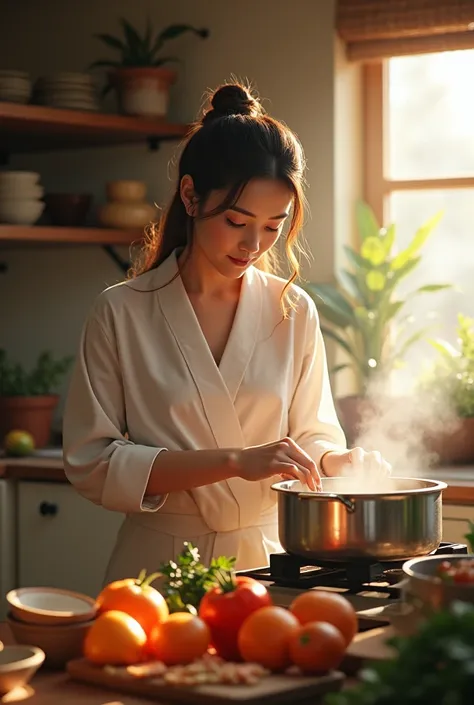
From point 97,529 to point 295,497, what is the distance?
1815 millimetres

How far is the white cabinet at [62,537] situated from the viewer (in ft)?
11.5

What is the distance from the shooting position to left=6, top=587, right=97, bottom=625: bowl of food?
1545 mm

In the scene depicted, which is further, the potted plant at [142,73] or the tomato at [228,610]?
the potted plant at [142,73]

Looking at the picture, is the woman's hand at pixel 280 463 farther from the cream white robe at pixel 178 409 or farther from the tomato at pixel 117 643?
the tomato at pixel 117 643

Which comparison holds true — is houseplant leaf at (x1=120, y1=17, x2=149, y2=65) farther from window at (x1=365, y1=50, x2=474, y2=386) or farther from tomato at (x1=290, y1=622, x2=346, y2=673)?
tomato at (x1=290, y1=622, x2=346, y2=673)

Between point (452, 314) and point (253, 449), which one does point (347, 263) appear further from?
point (253, 449)

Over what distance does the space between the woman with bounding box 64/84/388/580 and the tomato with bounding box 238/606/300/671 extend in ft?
2.18

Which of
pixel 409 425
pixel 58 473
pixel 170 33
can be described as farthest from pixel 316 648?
pixel 170 33

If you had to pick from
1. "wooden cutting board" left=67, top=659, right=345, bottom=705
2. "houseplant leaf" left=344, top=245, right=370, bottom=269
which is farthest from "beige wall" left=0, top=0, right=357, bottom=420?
"wooden cutting board" left=67, top=659, right=345, bottom=705

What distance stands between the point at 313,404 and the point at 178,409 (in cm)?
29

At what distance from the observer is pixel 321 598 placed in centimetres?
149

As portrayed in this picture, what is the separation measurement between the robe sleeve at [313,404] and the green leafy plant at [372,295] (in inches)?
41.8

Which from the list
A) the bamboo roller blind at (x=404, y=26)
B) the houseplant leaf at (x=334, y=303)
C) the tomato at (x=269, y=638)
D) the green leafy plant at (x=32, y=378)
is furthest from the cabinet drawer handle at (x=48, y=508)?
the tomato at (x=269, y=638)

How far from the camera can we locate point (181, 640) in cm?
142
